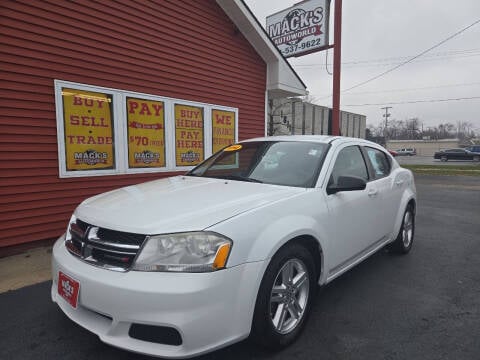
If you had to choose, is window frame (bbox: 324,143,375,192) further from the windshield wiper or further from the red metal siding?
the red metal siding

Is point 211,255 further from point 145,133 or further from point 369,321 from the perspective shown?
point 145,133

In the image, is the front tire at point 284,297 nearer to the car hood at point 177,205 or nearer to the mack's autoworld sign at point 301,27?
the car hood at point 177,205

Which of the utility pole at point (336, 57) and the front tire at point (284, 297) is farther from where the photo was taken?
the utility pole at point (336, 57)

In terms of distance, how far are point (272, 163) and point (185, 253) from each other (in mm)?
1501

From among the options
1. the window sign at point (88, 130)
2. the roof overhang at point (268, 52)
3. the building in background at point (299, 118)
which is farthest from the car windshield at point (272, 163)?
the building in background at point (299, 118)

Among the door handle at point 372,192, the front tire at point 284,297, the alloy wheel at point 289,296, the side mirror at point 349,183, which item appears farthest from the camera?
the door handle at point 372,192

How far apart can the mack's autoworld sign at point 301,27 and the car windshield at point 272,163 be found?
29.3 feet

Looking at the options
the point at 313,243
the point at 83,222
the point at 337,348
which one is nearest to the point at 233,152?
the point at 313,243

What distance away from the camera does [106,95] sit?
5363 mm

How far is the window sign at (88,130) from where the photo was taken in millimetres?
4945

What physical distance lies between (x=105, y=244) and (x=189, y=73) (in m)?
5.34

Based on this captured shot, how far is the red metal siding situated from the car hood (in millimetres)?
2612

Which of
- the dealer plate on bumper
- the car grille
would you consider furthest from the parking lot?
the car grille

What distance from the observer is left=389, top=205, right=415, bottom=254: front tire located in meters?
4.18
